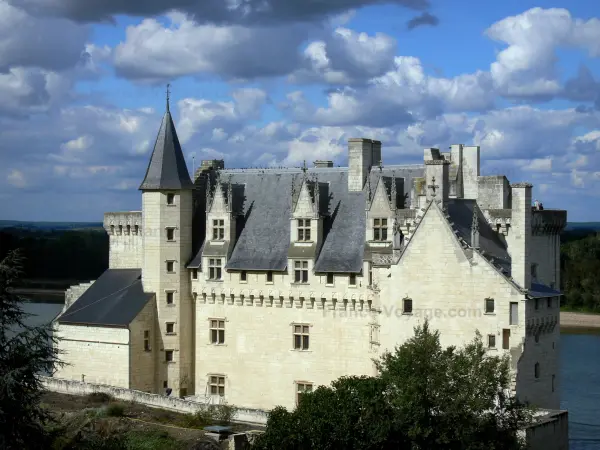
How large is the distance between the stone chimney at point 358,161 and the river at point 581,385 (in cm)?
1177

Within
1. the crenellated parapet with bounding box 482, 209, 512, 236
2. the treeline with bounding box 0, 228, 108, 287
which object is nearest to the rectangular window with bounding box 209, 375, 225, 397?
the crenellated parapet with bounding box 482, 209, 512, 236

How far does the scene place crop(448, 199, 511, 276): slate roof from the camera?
1328 inches

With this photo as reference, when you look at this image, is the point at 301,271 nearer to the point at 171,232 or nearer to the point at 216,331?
the point at 216,331

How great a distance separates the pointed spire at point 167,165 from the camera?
39812 millimetres

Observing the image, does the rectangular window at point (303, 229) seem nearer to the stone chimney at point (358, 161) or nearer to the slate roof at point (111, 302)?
the stone chimney at point (358, 161)

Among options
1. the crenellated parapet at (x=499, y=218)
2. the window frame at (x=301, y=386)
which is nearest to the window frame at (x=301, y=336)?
→ the window frame at (x=301, y=386)

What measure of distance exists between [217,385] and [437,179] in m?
11.6

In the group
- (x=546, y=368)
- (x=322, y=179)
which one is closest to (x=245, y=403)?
(x=322, y=179)

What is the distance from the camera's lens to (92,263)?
10475cm

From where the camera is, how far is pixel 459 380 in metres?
29.1

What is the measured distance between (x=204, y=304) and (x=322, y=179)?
6.21 m

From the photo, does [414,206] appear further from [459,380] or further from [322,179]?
[459,380]

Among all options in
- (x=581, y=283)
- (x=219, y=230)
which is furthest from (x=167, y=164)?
(x=581, y=283)

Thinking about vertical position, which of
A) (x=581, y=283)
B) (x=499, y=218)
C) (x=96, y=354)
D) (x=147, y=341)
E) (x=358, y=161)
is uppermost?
(x=358, y=161)
